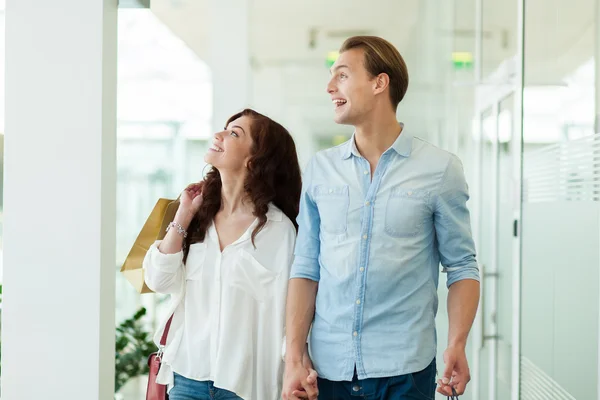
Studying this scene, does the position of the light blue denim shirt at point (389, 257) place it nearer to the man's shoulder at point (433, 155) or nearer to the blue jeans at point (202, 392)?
the man's shoulder at point (433, 155)

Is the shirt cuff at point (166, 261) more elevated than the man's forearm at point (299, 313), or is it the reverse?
the shirt cuff at point (166, 261)

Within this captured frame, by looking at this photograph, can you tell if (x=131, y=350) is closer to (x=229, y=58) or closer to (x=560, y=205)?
(x=229, y=58)

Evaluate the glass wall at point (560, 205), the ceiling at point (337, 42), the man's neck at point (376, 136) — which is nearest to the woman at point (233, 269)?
the man's neck at point (376, 136)

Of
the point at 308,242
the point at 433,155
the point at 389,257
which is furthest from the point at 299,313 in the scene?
the point at 433,155

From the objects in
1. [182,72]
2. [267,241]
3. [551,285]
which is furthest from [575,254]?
[182,72]

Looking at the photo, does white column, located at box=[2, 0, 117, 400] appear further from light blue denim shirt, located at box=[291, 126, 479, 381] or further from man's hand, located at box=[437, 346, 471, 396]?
man's hand, located at box=[437, 346, 471, 396]

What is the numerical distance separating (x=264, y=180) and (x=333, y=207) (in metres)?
0.41

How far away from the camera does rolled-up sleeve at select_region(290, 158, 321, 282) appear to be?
178 cm

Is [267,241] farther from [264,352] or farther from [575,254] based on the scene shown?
[575,254]

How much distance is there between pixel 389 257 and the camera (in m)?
1.65

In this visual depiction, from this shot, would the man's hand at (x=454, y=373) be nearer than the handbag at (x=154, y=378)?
Yes

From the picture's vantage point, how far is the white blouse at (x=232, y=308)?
76.6 inches

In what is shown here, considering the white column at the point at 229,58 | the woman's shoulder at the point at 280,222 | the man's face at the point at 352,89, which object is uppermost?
the white column at the point at 229,58

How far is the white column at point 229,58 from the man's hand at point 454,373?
71.0 inches
